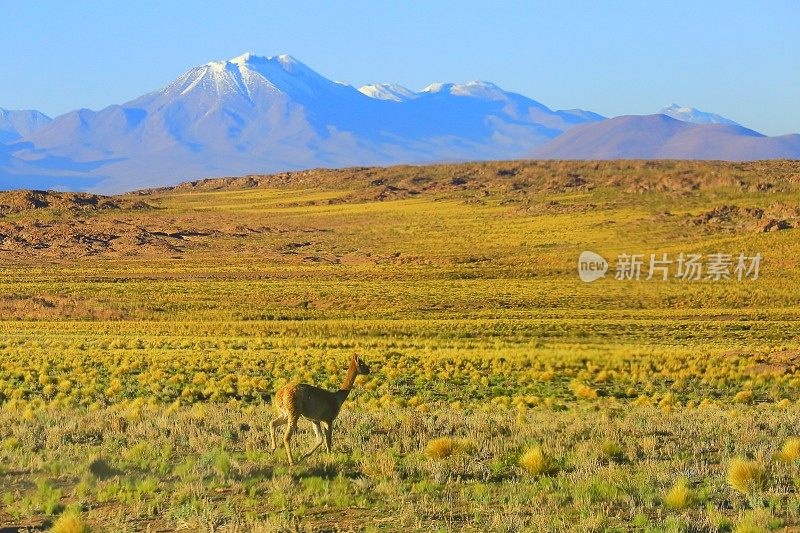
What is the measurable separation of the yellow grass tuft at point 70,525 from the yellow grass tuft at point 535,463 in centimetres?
455

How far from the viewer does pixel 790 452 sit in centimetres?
1070

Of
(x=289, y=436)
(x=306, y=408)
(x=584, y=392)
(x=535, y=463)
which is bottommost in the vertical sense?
(x=584, y=392)

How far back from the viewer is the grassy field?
9.19 meters

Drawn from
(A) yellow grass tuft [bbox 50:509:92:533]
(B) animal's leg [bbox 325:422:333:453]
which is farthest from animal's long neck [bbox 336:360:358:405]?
(A) yellow grass tuft [bbox 50:509:92:533]

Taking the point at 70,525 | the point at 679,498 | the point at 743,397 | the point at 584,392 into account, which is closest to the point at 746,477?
the point at 679,498

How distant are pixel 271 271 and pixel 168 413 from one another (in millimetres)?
52997

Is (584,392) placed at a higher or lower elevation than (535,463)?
lower

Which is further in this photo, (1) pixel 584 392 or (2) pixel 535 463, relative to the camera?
(1) pixel 584 392

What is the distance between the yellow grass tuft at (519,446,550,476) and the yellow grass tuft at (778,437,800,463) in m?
2.64

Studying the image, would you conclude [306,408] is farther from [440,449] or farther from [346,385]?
[440,449]

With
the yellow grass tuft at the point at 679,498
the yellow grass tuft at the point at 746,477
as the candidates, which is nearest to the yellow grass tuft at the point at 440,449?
the yellow grass tuft at the point at 679,498

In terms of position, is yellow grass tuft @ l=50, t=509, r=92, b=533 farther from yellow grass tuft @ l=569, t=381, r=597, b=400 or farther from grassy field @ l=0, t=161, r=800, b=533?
yellow grass tuft @ l=569, t=381, r=597, b=400

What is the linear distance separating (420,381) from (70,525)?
48.7ft

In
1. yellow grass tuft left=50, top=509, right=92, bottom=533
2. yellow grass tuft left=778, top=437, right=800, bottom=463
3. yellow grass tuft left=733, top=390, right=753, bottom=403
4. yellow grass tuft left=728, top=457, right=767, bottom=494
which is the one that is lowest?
yellow grass tuft left=733, top=390, right=753, bottom=403
